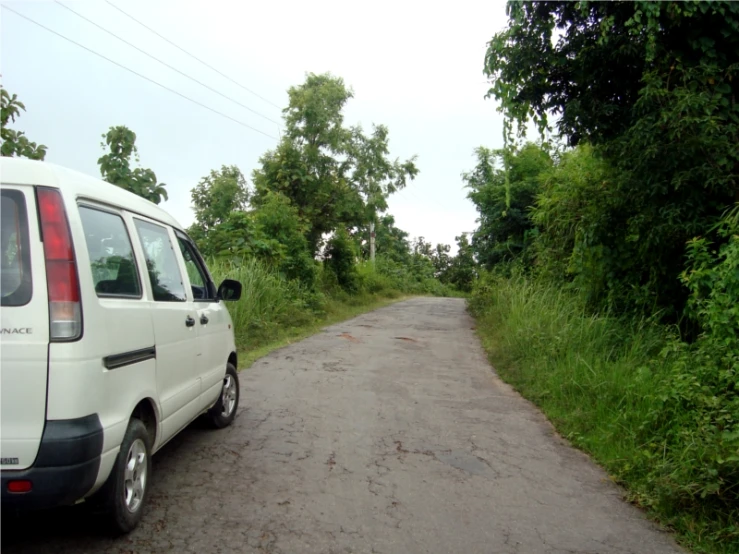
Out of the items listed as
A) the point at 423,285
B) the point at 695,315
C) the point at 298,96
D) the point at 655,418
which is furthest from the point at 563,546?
the point at 423,285

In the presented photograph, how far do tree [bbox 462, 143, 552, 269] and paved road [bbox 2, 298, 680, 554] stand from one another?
1125 centimetres

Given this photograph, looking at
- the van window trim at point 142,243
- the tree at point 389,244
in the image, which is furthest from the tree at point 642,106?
the tree at point 389,244

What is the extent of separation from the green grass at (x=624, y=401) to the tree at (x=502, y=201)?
275 inches

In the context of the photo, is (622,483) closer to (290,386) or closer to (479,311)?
(290,386)

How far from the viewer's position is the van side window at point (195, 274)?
17.6 ft

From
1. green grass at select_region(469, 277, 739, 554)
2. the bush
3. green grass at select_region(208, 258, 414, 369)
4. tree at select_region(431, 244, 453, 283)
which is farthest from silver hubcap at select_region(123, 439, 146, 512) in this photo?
tree at select_region(431, 244, 453, 283)

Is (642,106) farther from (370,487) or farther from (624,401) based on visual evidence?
(370,487)

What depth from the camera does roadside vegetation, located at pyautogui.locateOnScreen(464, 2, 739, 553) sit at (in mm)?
4797

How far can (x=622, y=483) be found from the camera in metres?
4.95

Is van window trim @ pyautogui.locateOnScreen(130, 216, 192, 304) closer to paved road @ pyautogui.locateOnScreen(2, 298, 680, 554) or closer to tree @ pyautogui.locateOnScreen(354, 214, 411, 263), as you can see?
paved road @ pyautogui.locateOnScreen(2, 298, 680, 554)

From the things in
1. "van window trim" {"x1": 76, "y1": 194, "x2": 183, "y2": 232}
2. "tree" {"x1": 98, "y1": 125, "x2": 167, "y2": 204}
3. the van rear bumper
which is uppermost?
"tree" {"x1": 98, "y1": 125, "x2": 167, "y2": 204}

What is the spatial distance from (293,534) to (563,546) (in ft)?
5.55

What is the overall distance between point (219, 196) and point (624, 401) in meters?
22.5

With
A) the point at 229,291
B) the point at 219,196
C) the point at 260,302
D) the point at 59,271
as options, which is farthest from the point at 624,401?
the point at 219,196
